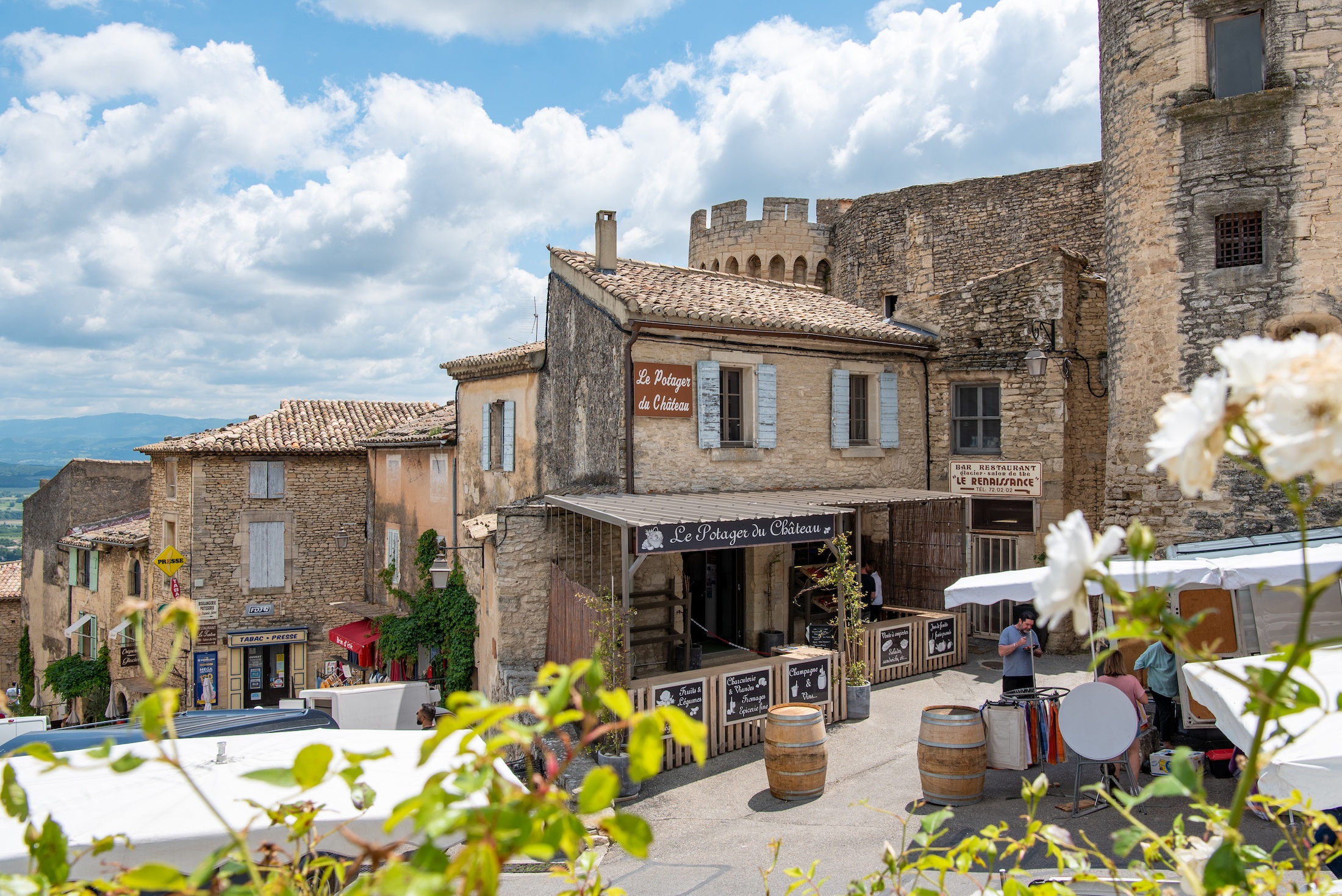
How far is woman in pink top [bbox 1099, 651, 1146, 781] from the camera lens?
287 inches

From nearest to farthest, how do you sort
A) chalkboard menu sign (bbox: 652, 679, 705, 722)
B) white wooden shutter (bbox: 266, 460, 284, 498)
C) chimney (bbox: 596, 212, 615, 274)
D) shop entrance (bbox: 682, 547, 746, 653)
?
chalkboard menu sign (bbox: 652, 679, 705, 722), chimney (bbox: 596, 212, 615, 274), shop entrance (bbox: 682, 547, 746, 653), white wooden shutter (bbox: 266, 460, 284, 498)

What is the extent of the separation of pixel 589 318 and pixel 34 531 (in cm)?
2432

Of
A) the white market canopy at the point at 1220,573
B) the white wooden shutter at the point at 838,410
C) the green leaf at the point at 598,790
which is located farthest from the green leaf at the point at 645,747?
the white wooden shutter at the point at 838,410

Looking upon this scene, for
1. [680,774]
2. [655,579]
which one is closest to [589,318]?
[655,579]

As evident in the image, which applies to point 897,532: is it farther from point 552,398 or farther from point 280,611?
point 280,611

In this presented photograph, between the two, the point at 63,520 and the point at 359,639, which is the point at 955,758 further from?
the point at 63,520

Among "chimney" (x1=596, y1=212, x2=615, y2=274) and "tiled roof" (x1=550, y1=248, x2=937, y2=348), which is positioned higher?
"chimney" (x1=596, y1=212, x2=615, y2=274)

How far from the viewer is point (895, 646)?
40.7 ft

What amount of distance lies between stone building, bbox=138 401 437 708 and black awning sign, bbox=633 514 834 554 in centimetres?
1228

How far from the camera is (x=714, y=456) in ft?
44.1

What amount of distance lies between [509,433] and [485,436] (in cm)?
96

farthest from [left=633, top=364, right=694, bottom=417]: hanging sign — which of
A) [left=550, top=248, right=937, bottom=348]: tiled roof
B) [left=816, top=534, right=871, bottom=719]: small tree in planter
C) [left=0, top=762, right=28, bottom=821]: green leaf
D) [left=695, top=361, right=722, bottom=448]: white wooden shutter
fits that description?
[left=0, top=762, right=28, bottom=821]: green leaf

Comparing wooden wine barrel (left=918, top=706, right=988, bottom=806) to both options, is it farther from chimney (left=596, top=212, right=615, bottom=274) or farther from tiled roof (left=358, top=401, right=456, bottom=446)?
tiled roof (left=358, top=401, right=456, bottom=446)

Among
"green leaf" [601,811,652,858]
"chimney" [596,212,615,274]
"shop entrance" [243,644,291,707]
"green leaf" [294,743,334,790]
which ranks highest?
"chimney" [596,212,615,274]
